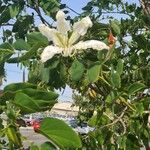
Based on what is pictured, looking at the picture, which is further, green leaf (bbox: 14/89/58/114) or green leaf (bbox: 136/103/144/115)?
green leaf (bbox: 136/103/144/115)

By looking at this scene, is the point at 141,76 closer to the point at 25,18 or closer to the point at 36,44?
the point at 25,18

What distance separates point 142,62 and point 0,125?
1.05 m

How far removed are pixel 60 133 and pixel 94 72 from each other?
381mm

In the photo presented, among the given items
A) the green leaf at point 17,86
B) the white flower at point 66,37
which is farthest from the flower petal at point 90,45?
the green leaf at point 17,86

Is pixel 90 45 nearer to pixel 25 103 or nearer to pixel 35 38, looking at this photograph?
pixel 35 38

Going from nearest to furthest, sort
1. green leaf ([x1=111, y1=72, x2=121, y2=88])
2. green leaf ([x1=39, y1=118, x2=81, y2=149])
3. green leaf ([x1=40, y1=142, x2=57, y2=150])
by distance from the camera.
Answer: green leaf ([x1=39, y1=118, x2=81, y2=149]) → green leaf ([x1=40, y1=142, x2=57, y2=150]) → green leaf ([x1=111, y1=72, x2=121, y2=88])

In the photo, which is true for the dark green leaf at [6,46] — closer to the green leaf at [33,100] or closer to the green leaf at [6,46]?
the green leaf at [6,46]

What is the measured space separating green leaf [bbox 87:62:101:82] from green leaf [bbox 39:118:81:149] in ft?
1.13

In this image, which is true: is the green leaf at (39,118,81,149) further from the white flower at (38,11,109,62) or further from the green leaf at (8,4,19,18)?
the green leaf at (8,4,19,18)

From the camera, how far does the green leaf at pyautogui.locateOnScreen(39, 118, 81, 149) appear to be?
72 cm

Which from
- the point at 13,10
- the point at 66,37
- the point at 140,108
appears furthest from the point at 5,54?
the point at 13,10

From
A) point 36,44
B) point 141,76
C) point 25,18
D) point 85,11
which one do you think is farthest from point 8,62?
point 85,11

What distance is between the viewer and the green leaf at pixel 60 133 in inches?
28.5

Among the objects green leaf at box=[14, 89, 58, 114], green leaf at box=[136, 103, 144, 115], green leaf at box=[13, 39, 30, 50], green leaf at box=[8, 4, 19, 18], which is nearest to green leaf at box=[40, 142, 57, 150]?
green leaf at box=[14, 89, 58, 114]
